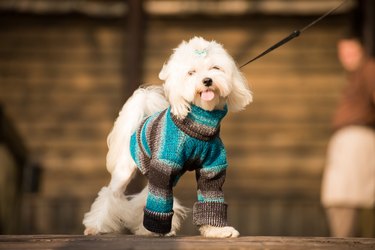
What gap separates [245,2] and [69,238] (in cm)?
464

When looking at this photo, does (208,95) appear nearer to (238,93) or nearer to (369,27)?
(238,93)

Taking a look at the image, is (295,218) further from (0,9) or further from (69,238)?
(69,238)

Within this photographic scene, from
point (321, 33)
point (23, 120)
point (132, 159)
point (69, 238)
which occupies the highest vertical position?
point (321, 33)

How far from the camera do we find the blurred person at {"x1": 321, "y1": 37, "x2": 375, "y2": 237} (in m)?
5.87

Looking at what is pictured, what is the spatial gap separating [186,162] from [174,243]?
46cm

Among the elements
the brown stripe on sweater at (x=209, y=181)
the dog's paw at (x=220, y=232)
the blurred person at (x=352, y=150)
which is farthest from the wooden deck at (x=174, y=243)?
the blurred person at (x=352, y=150)

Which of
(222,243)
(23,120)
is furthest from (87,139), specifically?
(222,243)

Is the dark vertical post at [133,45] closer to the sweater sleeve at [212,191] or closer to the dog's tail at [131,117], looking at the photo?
the dog's tail at [131,117]

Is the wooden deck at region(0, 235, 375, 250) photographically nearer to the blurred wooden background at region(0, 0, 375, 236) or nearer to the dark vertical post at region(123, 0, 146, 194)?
the dark vertical post at region(123, 0, 146, 194)

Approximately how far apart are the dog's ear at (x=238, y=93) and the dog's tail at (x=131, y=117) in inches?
26.7

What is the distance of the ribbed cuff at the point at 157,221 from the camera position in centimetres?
388

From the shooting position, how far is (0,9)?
7.90 meters

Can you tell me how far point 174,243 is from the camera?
11.7 feet

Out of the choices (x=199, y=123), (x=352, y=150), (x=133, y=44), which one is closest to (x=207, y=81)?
(x=199, y=123)
